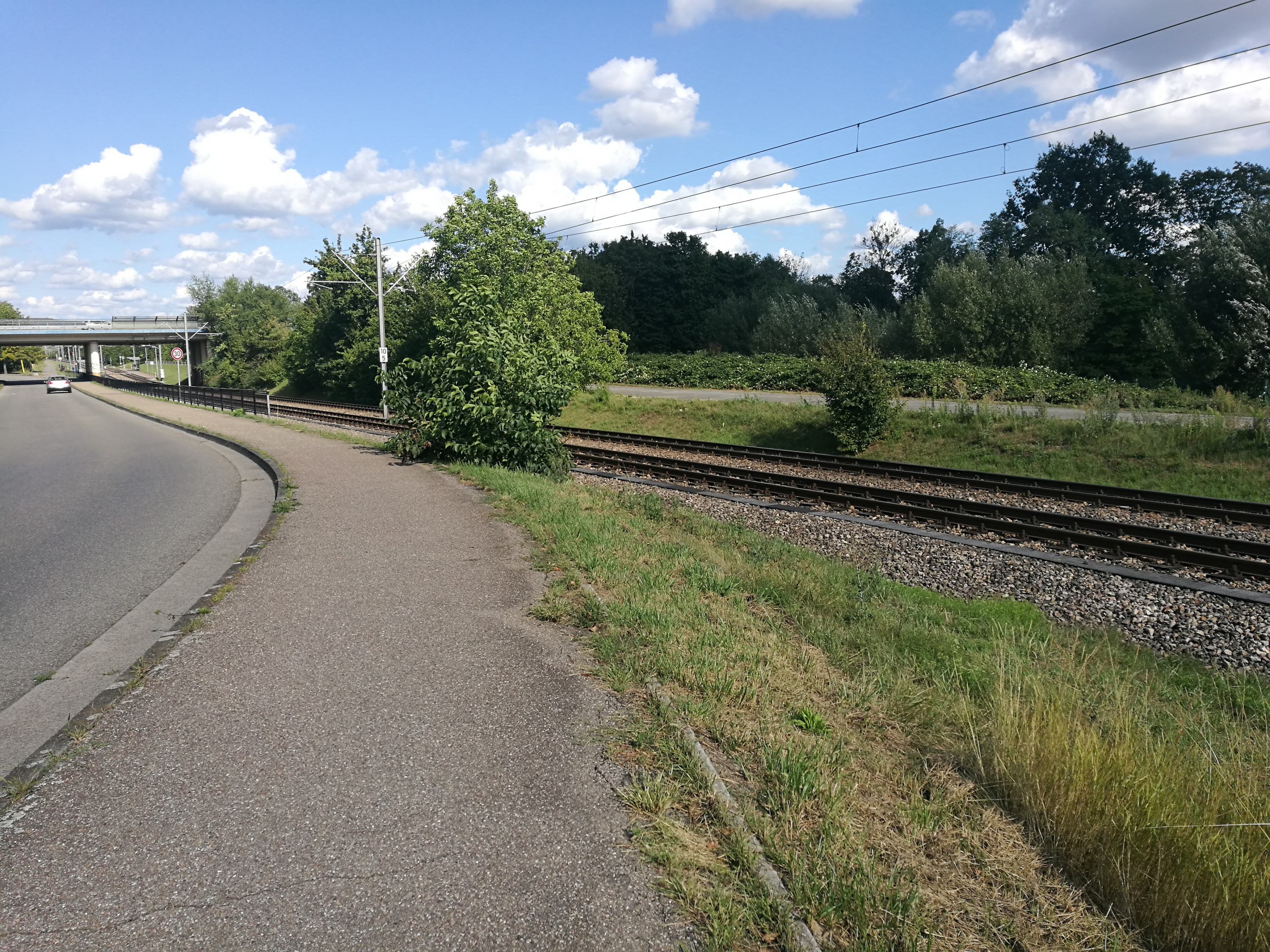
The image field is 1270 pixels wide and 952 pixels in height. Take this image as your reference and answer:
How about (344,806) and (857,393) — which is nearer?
(344,806)

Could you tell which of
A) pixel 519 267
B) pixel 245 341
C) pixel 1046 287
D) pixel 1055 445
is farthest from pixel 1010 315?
pixel 245 341

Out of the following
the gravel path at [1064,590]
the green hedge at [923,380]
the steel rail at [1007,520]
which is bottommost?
the gravel path at [1064,590]

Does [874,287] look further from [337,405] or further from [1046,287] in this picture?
[337,405]

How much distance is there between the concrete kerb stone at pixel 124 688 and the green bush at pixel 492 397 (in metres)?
6.28

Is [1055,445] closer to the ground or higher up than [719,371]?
closer to the ground

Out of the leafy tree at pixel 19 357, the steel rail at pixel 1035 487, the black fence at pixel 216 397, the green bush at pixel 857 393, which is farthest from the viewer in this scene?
the leafy tree at pixel 19 357

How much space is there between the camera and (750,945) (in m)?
2.87

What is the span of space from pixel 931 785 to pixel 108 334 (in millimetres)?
96836

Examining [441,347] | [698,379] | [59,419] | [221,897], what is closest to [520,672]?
[221,897]

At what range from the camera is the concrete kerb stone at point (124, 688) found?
398 cm

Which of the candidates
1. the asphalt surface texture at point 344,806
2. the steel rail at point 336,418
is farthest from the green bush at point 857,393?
the asphalt surface texture at point 344,806

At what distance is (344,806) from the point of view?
3.70 meters

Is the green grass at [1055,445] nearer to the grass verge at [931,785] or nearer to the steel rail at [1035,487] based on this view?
the steel rail at [1035,487]

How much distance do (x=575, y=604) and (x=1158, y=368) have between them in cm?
4305
